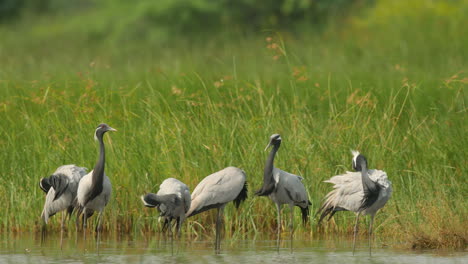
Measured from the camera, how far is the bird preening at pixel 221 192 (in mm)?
8867

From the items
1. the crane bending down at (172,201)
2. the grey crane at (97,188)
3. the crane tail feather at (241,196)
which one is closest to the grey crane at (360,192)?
the crane tail feather at (241,196)

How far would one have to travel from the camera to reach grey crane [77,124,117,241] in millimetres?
9114

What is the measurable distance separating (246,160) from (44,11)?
40990 mm

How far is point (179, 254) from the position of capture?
8.77 m

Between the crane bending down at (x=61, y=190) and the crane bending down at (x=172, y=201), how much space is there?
42.5 inches

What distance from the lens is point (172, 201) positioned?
28.9 ft

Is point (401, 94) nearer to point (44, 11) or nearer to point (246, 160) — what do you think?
point (246, 160)

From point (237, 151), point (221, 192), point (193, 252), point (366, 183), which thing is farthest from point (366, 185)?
point (237, 151)

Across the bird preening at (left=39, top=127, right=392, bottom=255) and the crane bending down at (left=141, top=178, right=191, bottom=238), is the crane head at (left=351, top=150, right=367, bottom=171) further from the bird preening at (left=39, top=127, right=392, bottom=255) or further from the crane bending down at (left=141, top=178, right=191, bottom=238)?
the crane bending down at (left=141, top=178, right=191, bottom=238)

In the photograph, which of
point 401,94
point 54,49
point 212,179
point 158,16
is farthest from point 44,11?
point 212,179

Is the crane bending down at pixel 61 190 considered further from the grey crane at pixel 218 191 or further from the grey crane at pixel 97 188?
the grey crane at pixel 218 191

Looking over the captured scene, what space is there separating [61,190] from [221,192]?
173cm

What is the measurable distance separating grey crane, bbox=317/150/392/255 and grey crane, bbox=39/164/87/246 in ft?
8.53

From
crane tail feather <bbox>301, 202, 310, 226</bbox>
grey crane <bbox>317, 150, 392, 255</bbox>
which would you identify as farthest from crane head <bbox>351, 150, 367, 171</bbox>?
crane tail feather <bbox>301, 202, 310, 226</bbox>
